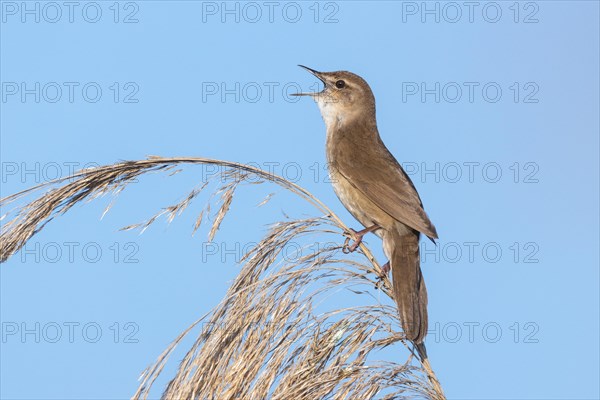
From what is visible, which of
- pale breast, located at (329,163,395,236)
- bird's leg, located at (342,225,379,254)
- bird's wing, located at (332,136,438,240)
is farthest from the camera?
pale breast, located at (329,163,395,236)

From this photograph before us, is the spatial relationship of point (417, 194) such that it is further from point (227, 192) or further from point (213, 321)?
→ point (213, 321)

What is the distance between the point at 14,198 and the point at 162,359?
Answer: 2.63ft

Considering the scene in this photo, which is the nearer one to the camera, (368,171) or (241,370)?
(241,370)

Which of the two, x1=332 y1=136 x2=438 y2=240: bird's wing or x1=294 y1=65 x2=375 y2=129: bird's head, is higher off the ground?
x1=294 y1=65 x2=375 y2=129: bird's head

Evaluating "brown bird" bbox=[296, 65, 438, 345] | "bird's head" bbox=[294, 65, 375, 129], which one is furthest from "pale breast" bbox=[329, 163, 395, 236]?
"bird's head" bbox=[294, 65, 375, 129]

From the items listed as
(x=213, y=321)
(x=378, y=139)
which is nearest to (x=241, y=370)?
(x=213, y=321)

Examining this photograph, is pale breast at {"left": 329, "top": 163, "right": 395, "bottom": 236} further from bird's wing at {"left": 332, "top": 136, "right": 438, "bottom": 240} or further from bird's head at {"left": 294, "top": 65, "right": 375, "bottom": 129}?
bird's head at {"left": 294, "top": 65, "right": 375, "bottom": 129}

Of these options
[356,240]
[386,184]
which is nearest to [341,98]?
[386,184]

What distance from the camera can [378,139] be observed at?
504 cm

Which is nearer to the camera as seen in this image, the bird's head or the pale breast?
the pale breast

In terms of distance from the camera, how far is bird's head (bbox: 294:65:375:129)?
5.11 meters

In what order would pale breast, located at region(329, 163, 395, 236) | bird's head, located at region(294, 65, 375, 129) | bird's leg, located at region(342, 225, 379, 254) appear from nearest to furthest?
1. bird's leg, located at region(342, 225, 379, 254)
2. pale breast, located at region(329, 163, 395, 236)
3. bird's head, located at region(294, 65, 375, 129)

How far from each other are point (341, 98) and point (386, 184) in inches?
42.7

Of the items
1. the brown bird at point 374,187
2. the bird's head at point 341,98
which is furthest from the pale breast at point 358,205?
the bird's head at point 341,98
